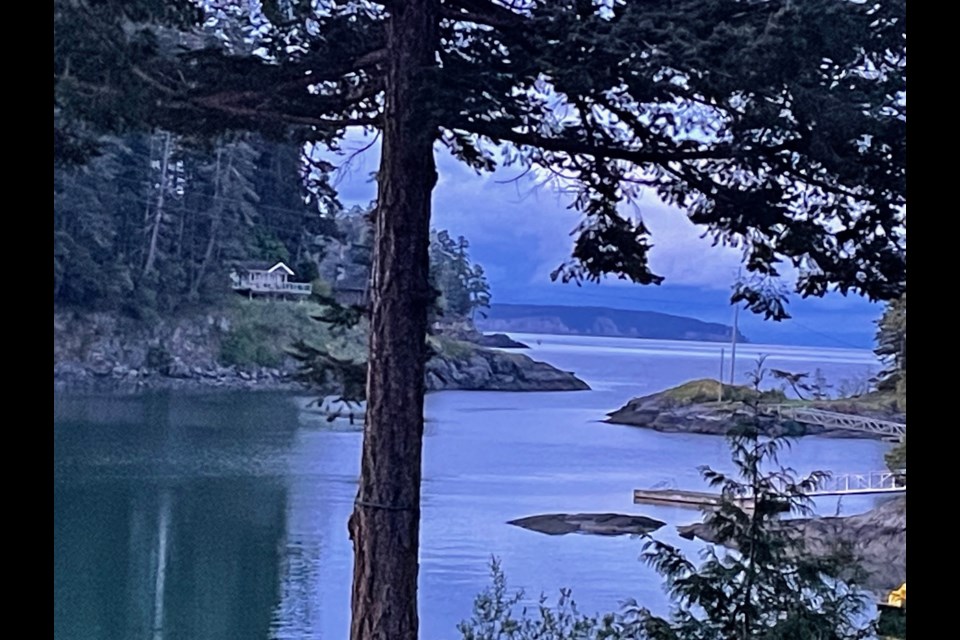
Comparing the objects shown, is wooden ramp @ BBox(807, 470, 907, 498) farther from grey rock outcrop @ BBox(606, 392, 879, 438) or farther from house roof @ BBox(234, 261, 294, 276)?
house roof @ BBox(234, 261, 294, 276)

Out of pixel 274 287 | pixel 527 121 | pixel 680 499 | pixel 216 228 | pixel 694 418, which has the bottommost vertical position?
pixel 680 499

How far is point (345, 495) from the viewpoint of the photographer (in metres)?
2.26

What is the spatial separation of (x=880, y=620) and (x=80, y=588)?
1480 millimetres

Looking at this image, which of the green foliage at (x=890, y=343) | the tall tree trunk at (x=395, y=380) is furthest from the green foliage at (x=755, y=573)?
the tall tree trunk at (x=395, y=380)

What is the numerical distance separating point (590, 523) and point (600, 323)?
0.43 metres

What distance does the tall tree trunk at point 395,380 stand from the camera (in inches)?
87.0

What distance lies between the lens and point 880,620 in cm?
178

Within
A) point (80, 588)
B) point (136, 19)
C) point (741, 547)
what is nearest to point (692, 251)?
point (741, 547)

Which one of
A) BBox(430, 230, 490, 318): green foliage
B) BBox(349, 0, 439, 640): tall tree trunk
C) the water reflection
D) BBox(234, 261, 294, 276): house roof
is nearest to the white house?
BBox(234, 261, 294, 276): house roof

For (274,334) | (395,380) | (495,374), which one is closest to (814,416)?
(495,374)

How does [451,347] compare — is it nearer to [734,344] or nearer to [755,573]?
[734,344]

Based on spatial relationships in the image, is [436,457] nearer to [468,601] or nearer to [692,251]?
[468,601]

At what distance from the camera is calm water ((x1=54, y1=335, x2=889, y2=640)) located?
6.84 feet

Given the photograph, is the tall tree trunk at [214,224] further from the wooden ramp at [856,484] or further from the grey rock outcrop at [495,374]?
the wooden ramp at [856,484]
